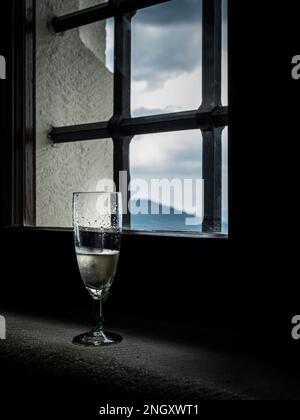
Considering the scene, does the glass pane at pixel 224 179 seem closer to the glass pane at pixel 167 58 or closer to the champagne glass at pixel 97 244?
Result: the glass pane at pixel 167 58

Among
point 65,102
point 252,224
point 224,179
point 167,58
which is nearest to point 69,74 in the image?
point 65,102

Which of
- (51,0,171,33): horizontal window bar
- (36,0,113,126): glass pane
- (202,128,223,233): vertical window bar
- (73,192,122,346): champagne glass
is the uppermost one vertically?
(51,0,171,33): horizontal window bar

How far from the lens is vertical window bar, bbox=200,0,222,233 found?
966mm

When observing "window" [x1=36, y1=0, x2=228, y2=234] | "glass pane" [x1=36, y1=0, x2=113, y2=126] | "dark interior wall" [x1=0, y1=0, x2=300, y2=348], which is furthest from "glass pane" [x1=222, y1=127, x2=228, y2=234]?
"glass pane" [x1=36, y1=0, x2=113, y2=126]

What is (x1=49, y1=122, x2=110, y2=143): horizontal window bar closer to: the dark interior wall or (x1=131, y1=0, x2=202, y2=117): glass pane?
(x1=131, y1=0, x2=202, y2=117): glass pane

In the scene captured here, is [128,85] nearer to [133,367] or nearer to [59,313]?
[59,313]

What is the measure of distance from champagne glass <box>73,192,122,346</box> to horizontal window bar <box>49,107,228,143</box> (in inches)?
10.1

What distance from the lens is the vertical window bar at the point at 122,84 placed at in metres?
1.10

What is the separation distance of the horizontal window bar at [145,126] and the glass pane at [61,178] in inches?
1.3

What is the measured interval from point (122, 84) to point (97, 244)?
0.47 meters

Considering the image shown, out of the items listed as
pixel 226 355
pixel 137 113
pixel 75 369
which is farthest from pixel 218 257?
pixel 137 113

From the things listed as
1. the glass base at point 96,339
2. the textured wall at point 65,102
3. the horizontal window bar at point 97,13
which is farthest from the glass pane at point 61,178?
the glass base at point 96,339

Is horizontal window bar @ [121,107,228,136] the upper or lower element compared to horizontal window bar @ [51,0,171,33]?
lower
